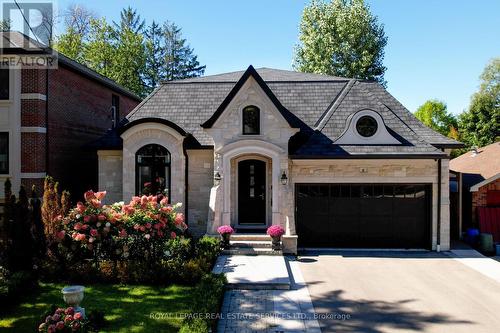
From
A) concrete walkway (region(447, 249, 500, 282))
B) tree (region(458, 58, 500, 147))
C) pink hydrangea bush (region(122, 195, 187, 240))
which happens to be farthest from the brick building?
tree (region(458, 58, 500, 147))

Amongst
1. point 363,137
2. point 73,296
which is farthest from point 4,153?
→ point 363,137

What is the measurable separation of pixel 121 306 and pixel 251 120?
849 centimetres

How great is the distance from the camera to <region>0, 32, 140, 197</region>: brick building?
15.8 meters

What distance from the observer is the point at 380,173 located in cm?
1522

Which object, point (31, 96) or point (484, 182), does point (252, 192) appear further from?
point (484, 182)

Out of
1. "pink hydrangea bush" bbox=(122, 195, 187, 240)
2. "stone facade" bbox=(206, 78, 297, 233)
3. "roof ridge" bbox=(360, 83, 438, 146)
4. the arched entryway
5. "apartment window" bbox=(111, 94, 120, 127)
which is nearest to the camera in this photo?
"pink hydrangea bush" bbox=(122, 195, 187, 240)

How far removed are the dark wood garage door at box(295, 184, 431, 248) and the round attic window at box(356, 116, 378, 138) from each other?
206 centimetres

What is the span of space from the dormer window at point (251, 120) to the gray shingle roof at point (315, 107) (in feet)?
5.66

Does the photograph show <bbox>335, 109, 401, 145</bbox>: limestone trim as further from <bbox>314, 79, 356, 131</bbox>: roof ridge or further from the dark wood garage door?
the dark wood garage door

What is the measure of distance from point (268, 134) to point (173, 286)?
6902 millimetres

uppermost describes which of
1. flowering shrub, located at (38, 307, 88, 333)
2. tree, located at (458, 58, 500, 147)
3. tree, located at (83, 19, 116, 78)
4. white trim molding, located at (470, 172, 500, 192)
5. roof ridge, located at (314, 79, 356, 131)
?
tree, located at (83, 19, 116, 78)

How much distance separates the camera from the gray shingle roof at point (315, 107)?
49.5ft

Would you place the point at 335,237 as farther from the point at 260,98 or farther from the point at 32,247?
the point at 32,247

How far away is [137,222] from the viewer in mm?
11289
